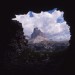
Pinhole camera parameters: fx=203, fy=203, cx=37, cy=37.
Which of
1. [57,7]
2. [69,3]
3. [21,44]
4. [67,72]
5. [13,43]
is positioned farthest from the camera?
[21,44]

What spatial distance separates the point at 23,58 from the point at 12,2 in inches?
748

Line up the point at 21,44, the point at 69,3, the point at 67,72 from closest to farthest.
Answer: the point at 67,72
the point at 69,3
the point at 21,44

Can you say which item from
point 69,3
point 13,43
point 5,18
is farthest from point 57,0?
point 13,43

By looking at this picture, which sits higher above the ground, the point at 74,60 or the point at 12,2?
the point at 12,2

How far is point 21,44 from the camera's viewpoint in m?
42.3

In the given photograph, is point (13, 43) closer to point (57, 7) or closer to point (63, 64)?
point (57, 7)

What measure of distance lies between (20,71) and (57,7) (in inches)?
366

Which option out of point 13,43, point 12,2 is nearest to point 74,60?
point 12,2

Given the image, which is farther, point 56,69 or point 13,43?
point 13,43

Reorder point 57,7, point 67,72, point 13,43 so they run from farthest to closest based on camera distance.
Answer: point 13,43
point 57,7
point 67,72

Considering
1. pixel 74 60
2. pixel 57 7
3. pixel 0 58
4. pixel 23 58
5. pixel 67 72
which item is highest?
pixel 57 7

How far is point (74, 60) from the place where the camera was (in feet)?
67.3

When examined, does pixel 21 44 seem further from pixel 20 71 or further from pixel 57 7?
pixel 20 71

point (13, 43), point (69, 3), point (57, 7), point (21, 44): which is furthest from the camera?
point (21, 44)
